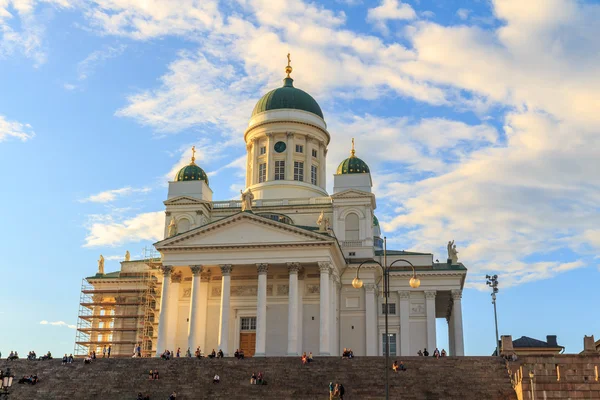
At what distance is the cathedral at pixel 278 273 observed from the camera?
49.9 metres

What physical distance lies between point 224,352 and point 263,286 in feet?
15.7

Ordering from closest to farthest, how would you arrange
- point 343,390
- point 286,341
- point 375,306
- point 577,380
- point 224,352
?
point 577,380, point 343,390, point 224,352, point 286,341, point 375,306

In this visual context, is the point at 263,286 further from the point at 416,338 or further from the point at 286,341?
the point at 416,338

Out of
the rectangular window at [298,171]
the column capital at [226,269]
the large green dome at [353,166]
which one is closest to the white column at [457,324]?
the large green dome at [353,166]

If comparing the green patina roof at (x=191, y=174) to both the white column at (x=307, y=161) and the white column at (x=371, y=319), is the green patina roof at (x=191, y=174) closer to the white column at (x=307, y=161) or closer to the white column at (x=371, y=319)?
the white column at (x=307, y=161)

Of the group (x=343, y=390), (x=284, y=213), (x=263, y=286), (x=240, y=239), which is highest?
(x=284, y=213)

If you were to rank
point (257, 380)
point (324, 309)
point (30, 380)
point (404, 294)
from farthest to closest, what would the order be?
point (404, 294)
point (324, 309)
point (30, 380)
point (257, 380)

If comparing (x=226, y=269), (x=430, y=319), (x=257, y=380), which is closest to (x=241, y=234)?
(x=226, y=269)

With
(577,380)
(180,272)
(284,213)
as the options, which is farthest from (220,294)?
(577,380)

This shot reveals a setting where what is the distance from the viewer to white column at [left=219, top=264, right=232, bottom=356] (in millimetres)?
48500

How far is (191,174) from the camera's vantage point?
60.9 meters

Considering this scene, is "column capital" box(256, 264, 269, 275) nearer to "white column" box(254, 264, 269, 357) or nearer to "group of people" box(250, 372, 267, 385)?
"white column" box(254, 264, 269, 357)

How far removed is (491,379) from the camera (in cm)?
3853

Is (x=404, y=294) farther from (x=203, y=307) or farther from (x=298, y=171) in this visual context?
(x=203, y=307)
